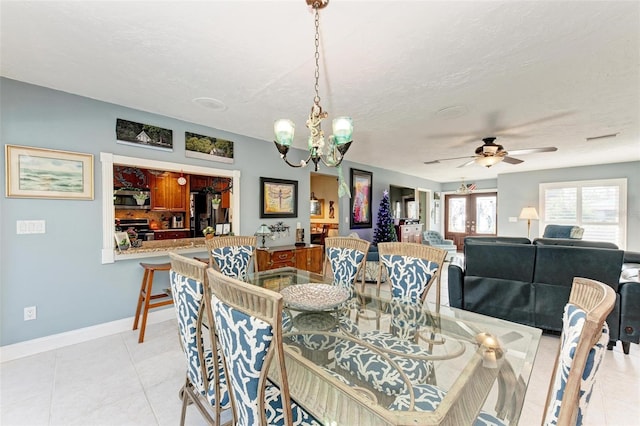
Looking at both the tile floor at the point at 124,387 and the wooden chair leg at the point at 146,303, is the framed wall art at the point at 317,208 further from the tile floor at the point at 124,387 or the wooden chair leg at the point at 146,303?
the tile floor at the point at 124,387

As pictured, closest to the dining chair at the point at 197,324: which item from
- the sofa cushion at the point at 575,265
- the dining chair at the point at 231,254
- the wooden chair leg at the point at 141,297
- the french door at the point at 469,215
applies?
the dining chair at the point at 231,254

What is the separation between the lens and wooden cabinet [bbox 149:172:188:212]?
234 inches

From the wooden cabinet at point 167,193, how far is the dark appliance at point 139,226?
393mm

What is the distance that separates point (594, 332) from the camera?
673 mm

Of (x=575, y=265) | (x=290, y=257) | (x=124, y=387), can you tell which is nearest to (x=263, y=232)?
(x=290, y=257)

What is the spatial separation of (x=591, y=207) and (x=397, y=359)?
7.74m

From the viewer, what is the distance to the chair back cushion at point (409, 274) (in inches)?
83.7

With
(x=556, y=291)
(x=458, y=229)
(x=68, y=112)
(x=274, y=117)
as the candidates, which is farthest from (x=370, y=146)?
(x=458, y=229)

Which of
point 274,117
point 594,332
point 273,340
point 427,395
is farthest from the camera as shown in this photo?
point 274,117

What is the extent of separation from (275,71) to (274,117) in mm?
1048

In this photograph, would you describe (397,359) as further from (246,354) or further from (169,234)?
(169,234)

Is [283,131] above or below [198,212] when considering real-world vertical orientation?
above

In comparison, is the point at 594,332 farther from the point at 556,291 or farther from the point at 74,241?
the point at 74,241

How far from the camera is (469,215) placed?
9.18m
